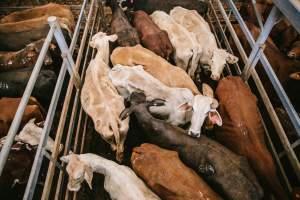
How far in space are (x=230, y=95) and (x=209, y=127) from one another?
1.50ft

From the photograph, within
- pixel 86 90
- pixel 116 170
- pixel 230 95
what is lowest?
pixel 116 170

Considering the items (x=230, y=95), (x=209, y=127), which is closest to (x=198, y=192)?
(x=209, y=127)

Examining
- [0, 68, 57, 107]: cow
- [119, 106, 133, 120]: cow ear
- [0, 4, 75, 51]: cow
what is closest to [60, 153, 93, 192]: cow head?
[119, 106, 133, 120]: cow ear

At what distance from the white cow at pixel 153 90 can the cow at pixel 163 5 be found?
2.16 metres

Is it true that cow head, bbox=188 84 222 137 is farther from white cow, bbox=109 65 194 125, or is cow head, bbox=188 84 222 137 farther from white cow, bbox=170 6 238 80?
white cow, bbox=170 6 238 80

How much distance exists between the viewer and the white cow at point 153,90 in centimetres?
319

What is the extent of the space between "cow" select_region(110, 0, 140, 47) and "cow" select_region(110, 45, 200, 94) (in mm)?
305

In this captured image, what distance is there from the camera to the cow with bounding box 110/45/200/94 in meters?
3.49

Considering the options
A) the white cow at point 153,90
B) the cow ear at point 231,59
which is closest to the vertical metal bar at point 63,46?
the white cow at point 153,90

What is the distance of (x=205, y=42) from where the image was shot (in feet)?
13.5

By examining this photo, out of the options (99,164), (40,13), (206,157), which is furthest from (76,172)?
(40,13)

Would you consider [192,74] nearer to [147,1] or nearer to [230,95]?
[230,95]

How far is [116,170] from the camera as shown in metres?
2.56

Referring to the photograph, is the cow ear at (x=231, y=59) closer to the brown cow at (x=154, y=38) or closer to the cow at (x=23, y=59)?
the brown cow at (x=154, y=38)
